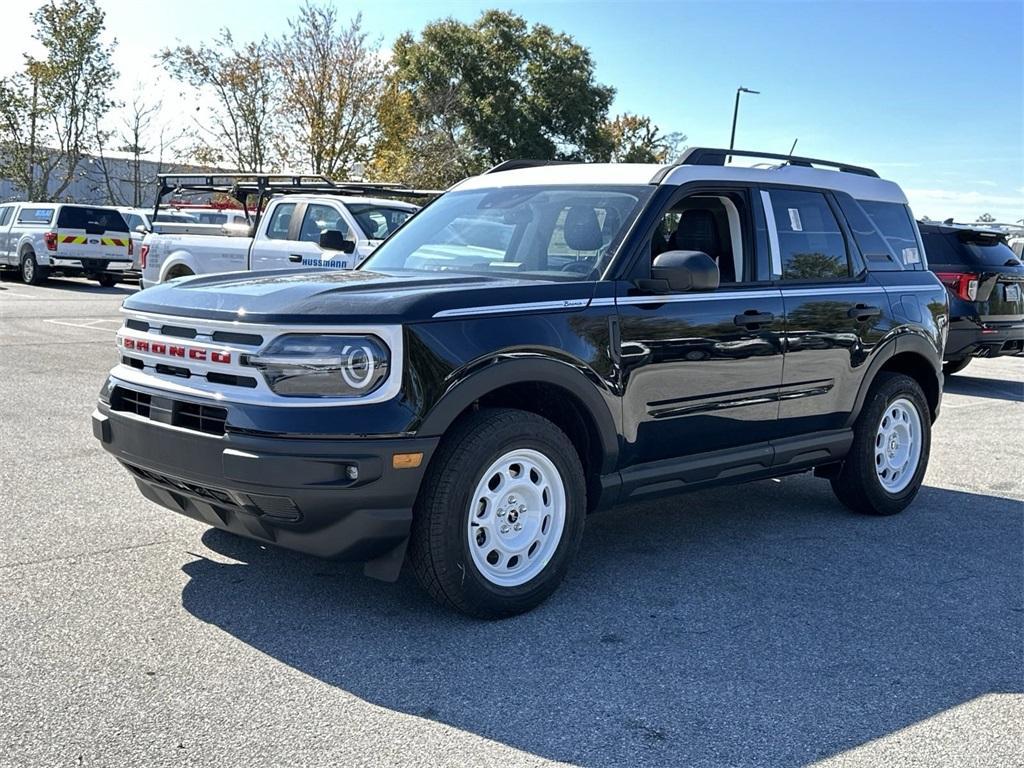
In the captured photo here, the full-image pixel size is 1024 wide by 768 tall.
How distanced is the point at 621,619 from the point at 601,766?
1.26 metres

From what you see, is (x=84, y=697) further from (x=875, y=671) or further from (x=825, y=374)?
(x=825, y=374)

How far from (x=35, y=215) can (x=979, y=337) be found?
21.0 meters

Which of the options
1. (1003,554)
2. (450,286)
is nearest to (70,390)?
(450,286)

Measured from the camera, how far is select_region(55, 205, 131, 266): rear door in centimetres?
2434

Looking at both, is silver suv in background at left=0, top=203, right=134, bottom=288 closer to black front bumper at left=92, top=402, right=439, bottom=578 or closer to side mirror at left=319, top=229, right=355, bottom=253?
side mirror at left=319, top=229, right=355, bottom=253

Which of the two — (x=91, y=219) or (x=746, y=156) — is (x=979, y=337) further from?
(x=91, y=219)

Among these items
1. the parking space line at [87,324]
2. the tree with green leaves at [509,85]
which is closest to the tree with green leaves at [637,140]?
the tree with green leaves at [509,85]

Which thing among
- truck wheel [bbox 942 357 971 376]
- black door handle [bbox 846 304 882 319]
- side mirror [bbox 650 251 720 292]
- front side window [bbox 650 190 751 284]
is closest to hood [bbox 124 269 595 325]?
side mirror [bbox 650 251 720 292]

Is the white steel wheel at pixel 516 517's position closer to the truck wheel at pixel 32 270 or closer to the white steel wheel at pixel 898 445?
the white steel wheel at pixel 898 445

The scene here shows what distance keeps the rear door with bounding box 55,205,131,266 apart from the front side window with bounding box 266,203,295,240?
12365 mm

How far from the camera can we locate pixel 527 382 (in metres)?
4.45

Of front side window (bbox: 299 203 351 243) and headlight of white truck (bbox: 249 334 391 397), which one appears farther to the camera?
front side window (bbox: 299 203 351 243)

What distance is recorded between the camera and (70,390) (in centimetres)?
953

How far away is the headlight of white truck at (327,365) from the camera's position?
3928 mm
